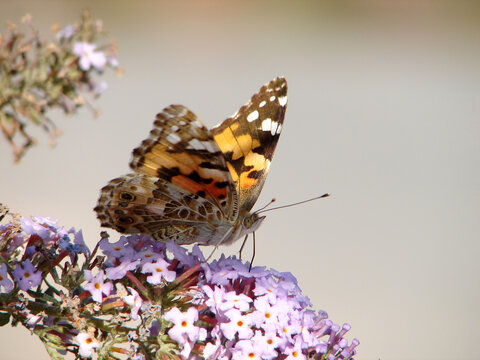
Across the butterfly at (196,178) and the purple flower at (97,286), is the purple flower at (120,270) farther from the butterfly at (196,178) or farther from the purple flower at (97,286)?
the butterfly at (196,178)

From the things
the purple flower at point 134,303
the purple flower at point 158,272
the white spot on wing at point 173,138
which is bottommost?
the purple flower at point 134,303

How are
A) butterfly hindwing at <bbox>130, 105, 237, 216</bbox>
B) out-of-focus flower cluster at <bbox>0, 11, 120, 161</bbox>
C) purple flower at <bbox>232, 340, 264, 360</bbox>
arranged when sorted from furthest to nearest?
butterfly hindwing at <bbox>130, 105, 237, 216</bbox> → purple flower at <bbox>232, 340, 264, 360</bbox> → out-of-focus flower cluster at <bbox>0, 11, 120, 161</bbox>

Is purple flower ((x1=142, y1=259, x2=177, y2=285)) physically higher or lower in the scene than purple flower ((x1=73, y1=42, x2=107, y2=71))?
lower

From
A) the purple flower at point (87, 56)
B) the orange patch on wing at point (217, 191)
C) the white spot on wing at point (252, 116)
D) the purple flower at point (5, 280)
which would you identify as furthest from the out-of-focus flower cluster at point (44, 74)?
the white spot on wing at point (252, 116)

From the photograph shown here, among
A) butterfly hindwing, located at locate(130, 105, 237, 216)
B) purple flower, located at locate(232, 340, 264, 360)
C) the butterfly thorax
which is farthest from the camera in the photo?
the butterfly thorax

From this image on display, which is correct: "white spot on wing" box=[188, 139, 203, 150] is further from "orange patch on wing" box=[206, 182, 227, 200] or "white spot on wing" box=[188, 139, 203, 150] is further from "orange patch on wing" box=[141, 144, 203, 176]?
"orange patch on wing" box=[206, 182, 227, 200]

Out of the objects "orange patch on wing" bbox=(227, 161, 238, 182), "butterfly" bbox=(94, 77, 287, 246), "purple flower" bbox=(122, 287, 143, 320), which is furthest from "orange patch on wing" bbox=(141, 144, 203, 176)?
"purple flower" bbox=(122, 287, 143, 320)
